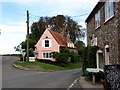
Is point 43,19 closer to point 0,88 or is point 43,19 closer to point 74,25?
point 74,25

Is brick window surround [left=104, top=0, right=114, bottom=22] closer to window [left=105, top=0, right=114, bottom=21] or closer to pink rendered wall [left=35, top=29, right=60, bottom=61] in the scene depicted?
window [left=105, top=0, right=114, bottom=21]

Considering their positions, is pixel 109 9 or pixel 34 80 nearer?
pixel 109 9

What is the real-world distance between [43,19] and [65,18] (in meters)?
6.82

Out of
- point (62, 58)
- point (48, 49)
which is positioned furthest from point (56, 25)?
point (62, 58)

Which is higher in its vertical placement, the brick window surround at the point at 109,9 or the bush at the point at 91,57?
the brick window surround at the point at 109,9

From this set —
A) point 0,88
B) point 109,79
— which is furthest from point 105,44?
point 0,88

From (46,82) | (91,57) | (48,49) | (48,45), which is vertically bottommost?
(46,82)

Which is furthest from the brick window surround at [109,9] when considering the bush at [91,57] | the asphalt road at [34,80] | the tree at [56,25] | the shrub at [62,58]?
the tree at [56,25]

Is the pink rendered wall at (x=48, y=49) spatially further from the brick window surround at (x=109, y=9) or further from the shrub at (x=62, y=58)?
the brick window surround at (x=109, y=9)

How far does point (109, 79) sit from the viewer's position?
676 centimetres

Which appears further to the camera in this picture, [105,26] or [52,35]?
[52,35]

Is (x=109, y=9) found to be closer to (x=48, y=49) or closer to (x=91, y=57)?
(x=91, y=57)

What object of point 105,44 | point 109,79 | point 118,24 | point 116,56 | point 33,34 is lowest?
point 109,79

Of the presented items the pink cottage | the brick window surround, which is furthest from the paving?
the pink cottage
